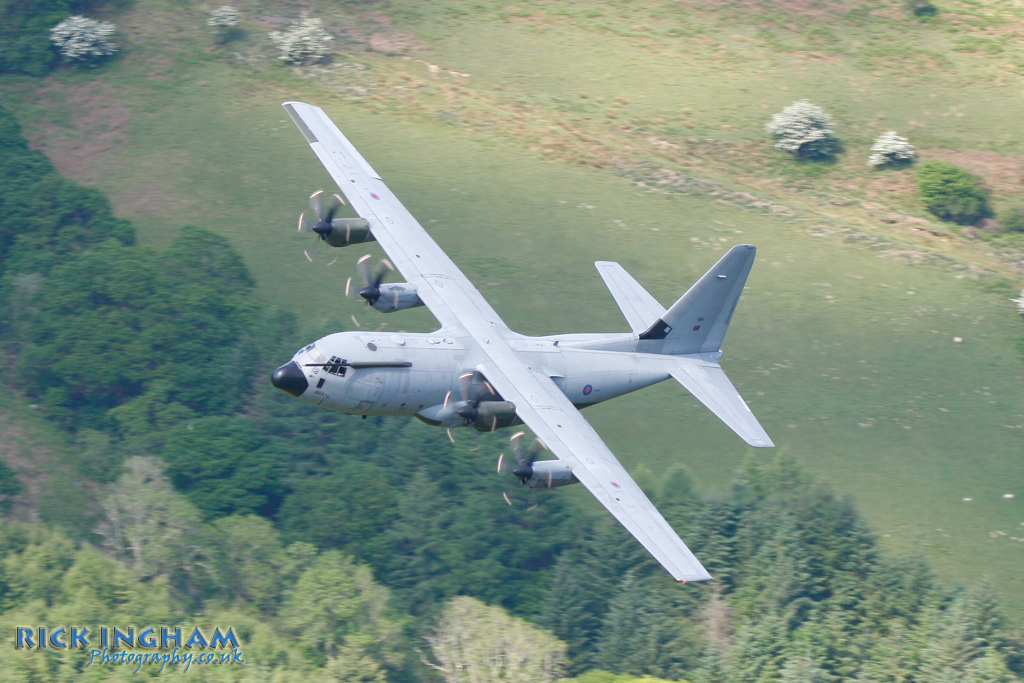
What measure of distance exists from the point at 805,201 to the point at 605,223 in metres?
16.3

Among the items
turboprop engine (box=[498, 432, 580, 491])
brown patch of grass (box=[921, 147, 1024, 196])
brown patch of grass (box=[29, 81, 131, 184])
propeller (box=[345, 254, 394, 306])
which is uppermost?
propeller (box=[345, 254, 394, 306])

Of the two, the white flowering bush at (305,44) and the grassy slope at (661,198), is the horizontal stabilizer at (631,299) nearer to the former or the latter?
the grassy slope at (661,198)

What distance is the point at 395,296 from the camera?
40031mm

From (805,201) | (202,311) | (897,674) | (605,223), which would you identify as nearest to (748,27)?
(805,201)

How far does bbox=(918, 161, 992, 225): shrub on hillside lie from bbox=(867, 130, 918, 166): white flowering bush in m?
2.51

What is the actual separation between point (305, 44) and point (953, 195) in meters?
50.4

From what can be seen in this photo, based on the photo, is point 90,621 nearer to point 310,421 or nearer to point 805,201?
point 310,421

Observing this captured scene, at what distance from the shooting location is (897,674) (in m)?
48.4

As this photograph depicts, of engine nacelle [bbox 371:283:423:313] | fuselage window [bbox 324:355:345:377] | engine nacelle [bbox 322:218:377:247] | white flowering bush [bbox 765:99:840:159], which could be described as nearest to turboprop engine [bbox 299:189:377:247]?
engine nacelle [bbox 322:218:377:247]

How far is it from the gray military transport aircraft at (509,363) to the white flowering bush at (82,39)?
1894 inches

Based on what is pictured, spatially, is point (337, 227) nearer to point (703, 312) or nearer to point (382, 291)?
point (382, 291)

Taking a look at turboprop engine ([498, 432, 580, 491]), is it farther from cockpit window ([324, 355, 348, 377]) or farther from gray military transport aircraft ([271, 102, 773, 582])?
cockpit window ([324, 355, 348, 377])

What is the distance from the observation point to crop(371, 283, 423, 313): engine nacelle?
1574 inches

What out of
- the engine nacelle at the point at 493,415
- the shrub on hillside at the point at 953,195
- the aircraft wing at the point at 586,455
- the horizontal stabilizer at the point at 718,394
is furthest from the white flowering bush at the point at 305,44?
the engine nacelle at the point at 493,415
